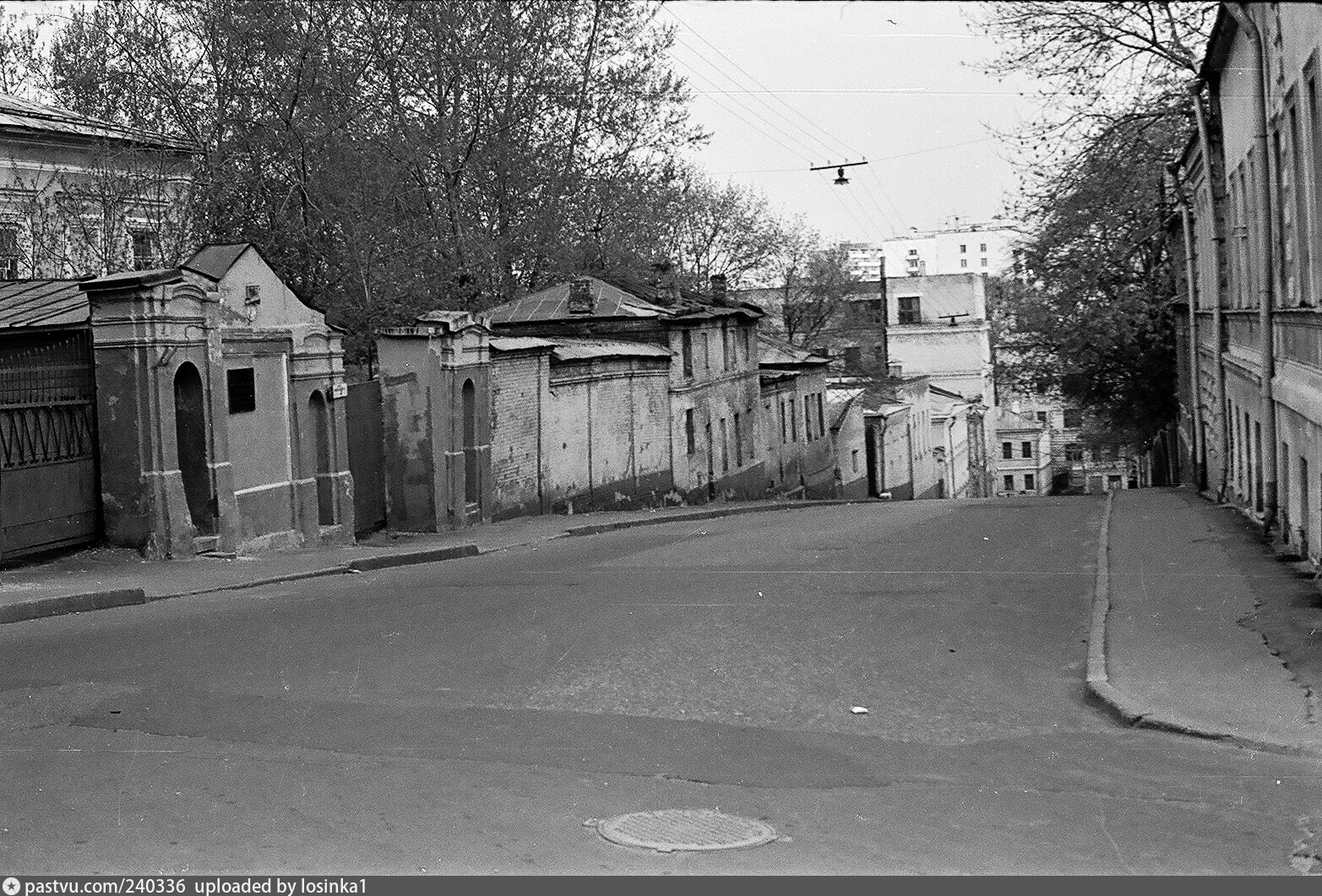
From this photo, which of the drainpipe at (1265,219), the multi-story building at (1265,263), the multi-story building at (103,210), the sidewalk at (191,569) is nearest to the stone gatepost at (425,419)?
the sidewalk at (191,569)

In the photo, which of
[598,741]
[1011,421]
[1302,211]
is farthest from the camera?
[1011,421]

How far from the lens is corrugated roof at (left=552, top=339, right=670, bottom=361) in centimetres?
3156

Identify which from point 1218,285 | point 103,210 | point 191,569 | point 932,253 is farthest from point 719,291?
point 932,253

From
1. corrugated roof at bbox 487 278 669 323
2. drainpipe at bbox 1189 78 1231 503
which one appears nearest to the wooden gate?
corrugated roof at bbox 487 278 669 323

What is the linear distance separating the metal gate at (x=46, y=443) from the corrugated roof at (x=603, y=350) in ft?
42.7

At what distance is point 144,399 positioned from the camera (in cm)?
1784

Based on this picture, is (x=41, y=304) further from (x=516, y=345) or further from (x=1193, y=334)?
(x=1193, y=334)

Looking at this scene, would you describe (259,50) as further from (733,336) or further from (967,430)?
(967,430)

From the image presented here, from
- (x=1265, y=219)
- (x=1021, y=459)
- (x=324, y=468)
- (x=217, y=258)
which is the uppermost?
(x=217, y=258)

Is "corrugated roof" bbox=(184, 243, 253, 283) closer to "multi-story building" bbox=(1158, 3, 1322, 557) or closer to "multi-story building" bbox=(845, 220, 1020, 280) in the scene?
"multi-story building" bbox=(1158, 3, 1322, 557)

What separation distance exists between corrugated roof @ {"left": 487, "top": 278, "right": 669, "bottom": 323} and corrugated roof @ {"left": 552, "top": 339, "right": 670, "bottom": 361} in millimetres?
1110

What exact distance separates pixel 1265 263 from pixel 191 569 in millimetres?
13820

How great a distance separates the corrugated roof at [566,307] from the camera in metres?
38.3

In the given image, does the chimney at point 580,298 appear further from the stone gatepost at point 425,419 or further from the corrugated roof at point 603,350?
the stone gatepost at point 425,419
